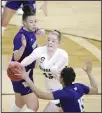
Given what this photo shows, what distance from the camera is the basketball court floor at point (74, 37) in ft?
21.3

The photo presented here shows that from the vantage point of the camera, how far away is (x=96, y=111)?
19.4ft

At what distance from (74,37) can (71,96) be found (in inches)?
194

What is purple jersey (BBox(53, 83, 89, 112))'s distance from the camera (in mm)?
4070

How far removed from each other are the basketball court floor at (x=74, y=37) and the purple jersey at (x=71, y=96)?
171cm

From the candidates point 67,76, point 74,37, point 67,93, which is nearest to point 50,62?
point 67,76

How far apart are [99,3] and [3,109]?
640 cm

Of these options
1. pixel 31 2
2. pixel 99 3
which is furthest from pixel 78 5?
pixel 31 2

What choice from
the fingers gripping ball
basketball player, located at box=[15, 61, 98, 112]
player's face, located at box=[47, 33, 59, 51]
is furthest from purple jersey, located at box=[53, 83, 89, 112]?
player's face, located at box=[47, 33, 59, 51]

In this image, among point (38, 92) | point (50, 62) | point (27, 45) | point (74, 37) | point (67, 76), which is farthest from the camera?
point (74, 37)

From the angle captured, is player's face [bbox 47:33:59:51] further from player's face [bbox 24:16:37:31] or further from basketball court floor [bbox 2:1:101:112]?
basketball court floor [bbox 2:1:101:112]

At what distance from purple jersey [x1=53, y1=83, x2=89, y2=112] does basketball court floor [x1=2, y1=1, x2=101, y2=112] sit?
1.71 metres

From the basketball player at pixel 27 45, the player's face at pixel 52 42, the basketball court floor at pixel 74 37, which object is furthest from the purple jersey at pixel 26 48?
the basketball court floor at pixel 74 37

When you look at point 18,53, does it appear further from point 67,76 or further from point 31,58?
point 67,76

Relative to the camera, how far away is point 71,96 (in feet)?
13.4
